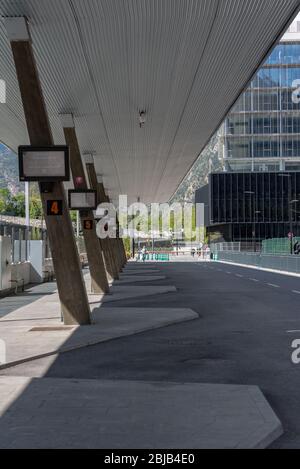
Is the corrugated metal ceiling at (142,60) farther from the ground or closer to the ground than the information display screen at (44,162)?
Result: farther from the ground

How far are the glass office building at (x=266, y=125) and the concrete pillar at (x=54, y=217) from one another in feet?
384

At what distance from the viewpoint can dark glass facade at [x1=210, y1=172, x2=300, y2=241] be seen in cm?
11838

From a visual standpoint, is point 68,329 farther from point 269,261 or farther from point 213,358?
point 269,261

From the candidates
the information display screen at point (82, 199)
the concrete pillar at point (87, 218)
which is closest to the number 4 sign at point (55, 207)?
the information display screen at point (82, 199)

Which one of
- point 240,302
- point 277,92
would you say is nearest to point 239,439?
point 240,302

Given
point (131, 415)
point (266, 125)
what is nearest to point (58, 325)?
point (131, 415)

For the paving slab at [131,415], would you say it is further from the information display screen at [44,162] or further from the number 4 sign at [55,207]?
the number 4 sign at [55,207]

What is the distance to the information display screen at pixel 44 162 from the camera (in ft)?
45.0

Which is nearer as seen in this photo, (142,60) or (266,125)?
(142,60)

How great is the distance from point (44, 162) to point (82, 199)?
23.8 feet

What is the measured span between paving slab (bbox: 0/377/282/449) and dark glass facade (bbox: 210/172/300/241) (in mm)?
109808

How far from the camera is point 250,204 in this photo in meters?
118

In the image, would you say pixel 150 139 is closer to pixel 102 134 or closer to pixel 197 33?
pixel 102 134

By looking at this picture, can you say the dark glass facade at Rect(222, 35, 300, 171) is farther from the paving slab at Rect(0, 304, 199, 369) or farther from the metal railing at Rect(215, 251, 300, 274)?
the paving slab at Rect(0, 304, 199, 369)
